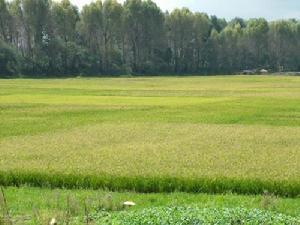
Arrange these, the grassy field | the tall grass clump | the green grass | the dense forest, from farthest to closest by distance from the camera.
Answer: the dense forest
the grassy field
the tall grass clump
the green grass

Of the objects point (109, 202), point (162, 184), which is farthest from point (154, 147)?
point (109, 202)

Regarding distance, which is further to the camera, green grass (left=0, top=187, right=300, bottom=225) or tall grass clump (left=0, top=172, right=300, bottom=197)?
tall grass clump (left=0, top=172, right=300, bottom=197)

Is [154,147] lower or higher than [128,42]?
lower

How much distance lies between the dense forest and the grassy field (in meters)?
59.9

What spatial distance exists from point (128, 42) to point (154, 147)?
3800 inches

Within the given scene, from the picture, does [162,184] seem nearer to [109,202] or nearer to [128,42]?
[109,202]

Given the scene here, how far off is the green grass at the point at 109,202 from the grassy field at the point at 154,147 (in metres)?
0.84

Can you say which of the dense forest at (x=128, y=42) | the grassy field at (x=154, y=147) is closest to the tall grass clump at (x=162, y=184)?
the grassy field at (x=154, y=147)

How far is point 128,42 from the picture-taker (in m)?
114

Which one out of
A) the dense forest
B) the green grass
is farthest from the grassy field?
the dense forest

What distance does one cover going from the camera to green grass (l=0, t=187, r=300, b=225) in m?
10.6

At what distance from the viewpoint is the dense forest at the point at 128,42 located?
3853 inches

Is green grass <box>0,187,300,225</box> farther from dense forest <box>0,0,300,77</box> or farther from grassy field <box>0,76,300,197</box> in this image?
dense forest <box>0,0,300,77</box>

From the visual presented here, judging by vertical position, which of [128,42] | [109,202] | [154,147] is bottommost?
[154,147]
